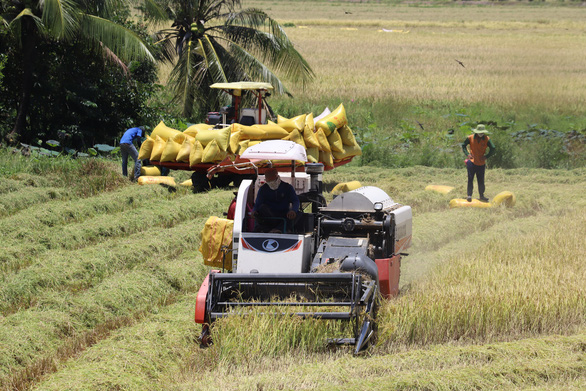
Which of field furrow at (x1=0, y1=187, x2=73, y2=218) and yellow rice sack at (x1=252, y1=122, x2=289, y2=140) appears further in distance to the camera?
yellow rice sack at (x1=252, y1=122, x2=289, y2=140)

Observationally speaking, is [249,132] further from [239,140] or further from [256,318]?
[256,318]

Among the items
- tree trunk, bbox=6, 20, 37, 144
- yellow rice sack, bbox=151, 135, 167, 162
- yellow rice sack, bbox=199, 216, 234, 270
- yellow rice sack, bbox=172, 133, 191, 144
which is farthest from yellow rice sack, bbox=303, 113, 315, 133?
yellow rice sack, bbox=199, 216, 234, 270

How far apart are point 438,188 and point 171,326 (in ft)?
28.6

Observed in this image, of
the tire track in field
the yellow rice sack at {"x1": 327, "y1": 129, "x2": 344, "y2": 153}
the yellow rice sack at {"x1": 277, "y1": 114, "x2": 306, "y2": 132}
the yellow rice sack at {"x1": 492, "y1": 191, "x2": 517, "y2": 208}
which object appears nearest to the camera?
the tire track in field

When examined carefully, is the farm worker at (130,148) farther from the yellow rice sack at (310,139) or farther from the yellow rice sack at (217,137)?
the yellow rice sack at (310,139)

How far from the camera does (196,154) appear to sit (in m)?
14.0

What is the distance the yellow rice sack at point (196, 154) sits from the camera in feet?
46.0

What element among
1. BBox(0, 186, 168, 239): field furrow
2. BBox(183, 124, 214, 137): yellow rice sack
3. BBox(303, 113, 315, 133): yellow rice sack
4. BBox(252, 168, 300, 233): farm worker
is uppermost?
BBox(252, 168, 300, 233): farm worker

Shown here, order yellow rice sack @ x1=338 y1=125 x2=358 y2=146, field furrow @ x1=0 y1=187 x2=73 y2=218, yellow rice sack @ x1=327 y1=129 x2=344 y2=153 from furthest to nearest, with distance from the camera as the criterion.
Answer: yellow rice sack @ x1=338 y1=125 x2=358 y2=146
yellow rice sack @ x1=327 y1=129 x2=344 y2=153
field furrow @ x1=0 y1=187 x2=73 y2=218

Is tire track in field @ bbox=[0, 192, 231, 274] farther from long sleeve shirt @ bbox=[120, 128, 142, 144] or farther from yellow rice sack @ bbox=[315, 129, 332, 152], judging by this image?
long sleeve shirt @ bbox=[120, 128, 142, 144]

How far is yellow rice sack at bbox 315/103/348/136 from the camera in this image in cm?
1530

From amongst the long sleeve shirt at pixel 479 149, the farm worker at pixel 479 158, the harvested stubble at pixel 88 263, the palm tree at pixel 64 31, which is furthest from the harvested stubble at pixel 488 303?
the palm tree at pixel 64 31

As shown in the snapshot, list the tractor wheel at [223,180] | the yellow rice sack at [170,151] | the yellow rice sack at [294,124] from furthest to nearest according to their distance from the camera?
the tractor wheel at [223,180], the yellow rice sack at [294,124], the yellow rice sack at [170,151]

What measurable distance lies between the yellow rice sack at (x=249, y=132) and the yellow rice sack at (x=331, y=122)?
1.37 m
